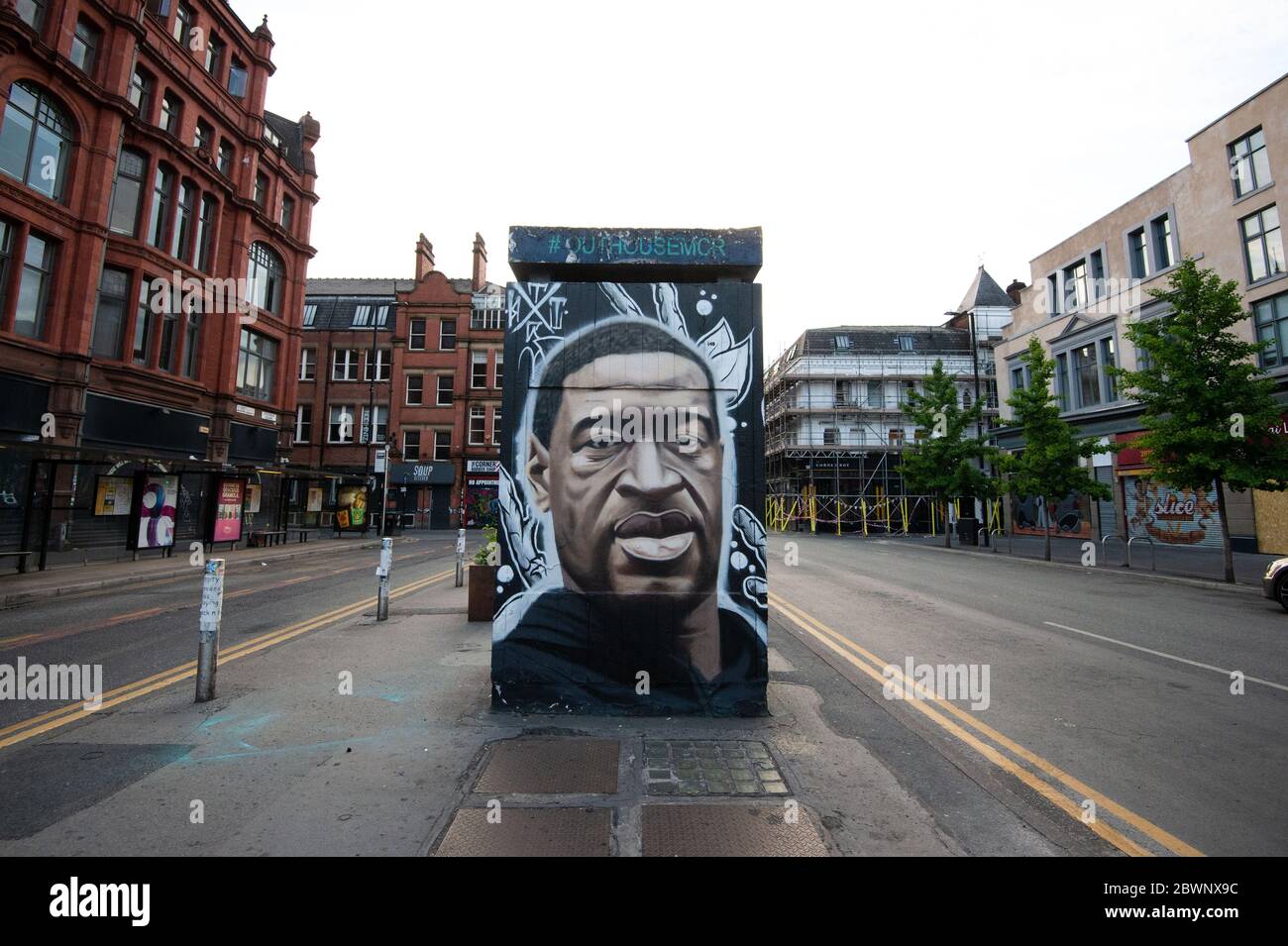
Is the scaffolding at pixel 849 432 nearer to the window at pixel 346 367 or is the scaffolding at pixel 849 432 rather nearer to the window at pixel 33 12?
the window at pixel 346 367

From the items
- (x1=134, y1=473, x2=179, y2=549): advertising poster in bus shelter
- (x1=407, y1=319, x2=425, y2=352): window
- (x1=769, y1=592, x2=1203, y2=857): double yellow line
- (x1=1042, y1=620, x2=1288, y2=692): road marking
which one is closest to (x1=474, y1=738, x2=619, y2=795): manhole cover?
(x1=769, y1=592, x2=1203, y2=857): double yellow line

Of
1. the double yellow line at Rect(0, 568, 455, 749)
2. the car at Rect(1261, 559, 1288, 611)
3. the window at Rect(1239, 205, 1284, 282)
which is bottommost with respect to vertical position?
the double yellow line at Rect(0, 568, 455, 749)

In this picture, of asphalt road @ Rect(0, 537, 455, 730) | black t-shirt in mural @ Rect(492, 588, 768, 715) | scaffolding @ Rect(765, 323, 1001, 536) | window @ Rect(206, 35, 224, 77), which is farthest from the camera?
scaffolding @ Rect(765, 323, 1001, 536)

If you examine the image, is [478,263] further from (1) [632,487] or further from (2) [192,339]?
(1) [632,487]

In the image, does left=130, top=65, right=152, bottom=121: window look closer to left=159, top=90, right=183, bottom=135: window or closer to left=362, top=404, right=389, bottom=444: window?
left=159, top=90, right=183, bottom=135: window

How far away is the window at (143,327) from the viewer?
20.6 metres

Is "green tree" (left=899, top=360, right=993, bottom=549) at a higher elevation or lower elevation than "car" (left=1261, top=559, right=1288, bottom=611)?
higher

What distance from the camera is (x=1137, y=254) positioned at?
27.0 meters

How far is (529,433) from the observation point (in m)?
5.46

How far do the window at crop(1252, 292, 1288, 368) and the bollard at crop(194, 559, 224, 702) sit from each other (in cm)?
3016

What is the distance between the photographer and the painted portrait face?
5.38 meters

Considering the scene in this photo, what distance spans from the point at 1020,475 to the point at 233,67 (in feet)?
124

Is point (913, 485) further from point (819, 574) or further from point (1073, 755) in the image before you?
point (1073, 755)

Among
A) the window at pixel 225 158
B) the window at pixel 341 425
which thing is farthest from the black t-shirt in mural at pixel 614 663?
the window at pixel 341 425
